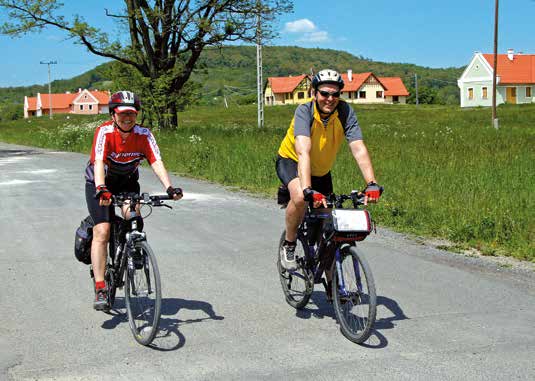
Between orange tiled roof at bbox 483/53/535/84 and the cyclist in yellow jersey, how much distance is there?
8364 centimetres

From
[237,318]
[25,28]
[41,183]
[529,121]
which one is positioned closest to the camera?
[237,318]

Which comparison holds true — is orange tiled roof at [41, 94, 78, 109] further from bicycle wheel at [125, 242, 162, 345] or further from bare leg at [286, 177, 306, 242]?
bicycle wheel at [125, 242, 162, 345]

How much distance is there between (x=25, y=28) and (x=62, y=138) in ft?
17.6

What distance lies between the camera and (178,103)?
113 feet

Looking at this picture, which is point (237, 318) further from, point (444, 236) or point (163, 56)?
point (163, 56)

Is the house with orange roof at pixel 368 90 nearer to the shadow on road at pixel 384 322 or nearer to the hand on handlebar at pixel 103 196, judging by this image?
the shadow on road at pixel 384 322

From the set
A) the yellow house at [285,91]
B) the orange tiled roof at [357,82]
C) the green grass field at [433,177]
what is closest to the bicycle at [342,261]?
the green grass field at [433,177]

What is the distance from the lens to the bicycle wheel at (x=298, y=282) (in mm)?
5745

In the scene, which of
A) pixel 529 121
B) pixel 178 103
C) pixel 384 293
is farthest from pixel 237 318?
pixel 529 121

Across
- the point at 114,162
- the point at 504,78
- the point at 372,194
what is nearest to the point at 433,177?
the point at 372,194

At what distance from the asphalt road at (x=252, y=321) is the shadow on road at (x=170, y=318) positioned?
0.05ft

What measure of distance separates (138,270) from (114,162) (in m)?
0.90

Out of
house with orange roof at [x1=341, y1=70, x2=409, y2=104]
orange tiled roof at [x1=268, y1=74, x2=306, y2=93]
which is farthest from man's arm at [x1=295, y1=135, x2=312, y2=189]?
orange tiled roof at [x1=268, y1=74, x2=306, y2=93]

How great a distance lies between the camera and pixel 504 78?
84188mm
